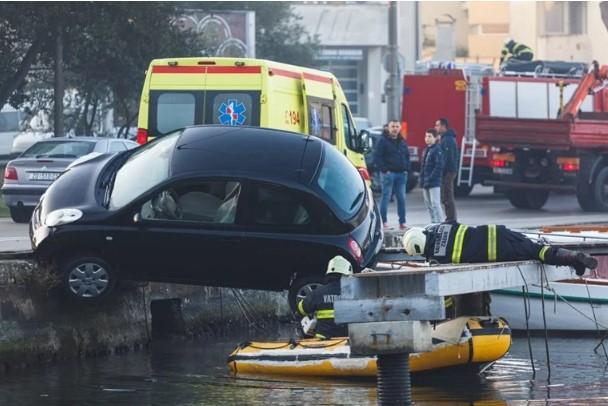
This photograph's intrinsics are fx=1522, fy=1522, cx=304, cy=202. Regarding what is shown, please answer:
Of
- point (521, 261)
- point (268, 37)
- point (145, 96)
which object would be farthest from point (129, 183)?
point (268, 37)

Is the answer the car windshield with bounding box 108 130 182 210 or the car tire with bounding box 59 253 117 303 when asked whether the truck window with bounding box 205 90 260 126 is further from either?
the car tire with bounding box 59 253 117 303

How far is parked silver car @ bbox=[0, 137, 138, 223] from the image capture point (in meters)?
21.5

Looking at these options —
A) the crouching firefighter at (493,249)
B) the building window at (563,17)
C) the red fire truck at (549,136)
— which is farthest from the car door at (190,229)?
the building window at (563,17)

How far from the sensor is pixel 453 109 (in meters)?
29.7

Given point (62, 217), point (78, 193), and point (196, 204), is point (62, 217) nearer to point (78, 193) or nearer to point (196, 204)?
point (78, 193)

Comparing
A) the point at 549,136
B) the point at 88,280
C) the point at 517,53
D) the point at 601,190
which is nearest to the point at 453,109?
the point at 549,136

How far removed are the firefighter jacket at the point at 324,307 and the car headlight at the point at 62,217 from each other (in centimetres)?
224

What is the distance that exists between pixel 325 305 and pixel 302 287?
125cm

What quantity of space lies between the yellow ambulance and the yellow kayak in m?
5.63

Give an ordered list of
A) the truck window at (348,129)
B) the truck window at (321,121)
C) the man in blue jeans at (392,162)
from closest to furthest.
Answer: the truck window at (321,121) < the truck window at (348,129) < the man in blue jeans at (392,162)

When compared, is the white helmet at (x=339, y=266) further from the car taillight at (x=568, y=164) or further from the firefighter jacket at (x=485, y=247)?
the car taillight at (x=568, y=164)

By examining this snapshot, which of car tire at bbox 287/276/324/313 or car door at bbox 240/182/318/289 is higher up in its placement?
car door at bbox 240/182/318/289

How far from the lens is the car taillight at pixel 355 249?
43.6 feet

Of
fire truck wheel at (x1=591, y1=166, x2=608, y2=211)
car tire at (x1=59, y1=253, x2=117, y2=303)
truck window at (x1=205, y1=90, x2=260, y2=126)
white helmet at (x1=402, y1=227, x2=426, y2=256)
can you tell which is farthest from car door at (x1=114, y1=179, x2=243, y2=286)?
fire truck wheel at (x1=591, y1=166, x2=608, y2=211)
